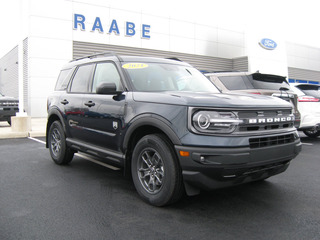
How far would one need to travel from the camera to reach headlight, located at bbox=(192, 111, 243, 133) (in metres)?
2.99

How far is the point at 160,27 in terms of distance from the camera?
20.5 m

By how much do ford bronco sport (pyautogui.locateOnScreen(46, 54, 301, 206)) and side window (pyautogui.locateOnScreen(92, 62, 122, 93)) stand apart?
0.05 ft

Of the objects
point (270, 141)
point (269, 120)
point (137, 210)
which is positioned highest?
point (269, 120)

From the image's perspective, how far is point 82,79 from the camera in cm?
501

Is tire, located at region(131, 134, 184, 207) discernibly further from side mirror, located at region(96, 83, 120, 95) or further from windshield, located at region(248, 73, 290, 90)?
windshield, located at region(248, 73, 290, 90)

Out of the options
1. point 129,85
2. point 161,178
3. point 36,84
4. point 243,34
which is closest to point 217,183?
point 161,178

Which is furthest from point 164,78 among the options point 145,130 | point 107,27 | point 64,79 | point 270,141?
point 107,27

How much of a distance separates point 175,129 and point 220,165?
22.4 inches

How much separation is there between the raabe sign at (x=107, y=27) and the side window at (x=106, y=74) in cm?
1425

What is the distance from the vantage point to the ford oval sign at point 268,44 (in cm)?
2372

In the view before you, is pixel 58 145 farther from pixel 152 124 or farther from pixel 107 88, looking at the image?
pixel 152 124

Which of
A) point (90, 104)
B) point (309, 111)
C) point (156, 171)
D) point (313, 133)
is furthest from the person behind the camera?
point (313, 133)

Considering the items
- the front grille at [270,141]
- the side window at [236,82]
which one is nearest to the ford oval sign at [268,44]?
the side window at [236,82]

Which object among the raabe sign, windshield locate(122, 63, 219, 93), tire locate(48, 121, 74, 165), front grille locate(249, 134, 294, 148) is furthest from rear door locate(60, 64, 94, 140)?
the raabe sign
